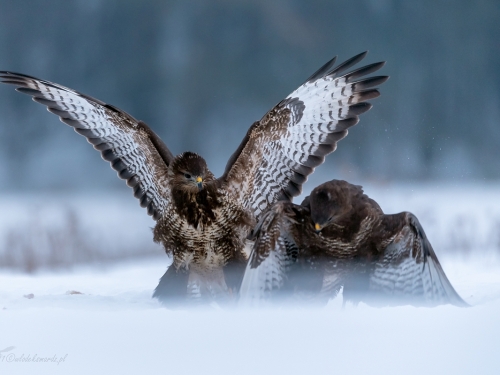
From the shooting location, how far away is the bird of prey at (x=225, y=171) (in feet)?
10.9

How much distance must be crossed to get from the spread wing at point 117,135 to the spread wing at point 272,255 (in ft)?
2.24

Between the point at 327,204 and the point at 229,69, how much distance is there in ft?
12.1

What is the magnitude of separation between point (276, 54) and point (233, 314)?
165 inches

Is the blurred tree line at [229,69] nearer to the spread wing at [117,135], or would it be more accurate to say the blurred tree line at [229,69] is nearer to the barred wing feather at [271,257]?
the spread wing at [117,135]

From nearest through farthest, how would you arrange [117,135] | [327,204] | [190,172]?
1. [327,204]
2. [190,172]
3. [117,135]

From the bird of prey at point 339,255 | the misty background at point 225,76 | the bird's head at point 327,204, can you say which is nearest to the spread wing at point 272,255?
the bird of prey at point 339,255

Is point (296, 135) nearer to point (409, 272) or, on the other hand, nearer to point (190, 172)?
point (190, 172)

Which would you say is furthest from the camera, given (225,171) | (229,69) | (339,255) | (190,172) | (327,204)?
(229,69)

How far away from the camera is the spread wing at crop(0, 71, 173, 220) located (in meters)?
3.60

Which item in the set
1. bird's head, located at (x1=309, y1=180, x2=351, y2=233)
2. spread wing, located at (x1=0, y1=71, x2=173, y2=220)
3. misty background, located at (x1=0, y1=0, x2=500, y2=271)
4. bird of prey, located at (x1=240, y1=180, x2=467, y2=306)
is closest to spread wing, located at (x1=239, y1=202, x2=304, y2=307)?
bird of prey, located at (x1=240, y1=180, x2=467, y2=306)

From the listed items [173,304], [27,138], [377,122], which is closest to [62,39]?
[27,138]

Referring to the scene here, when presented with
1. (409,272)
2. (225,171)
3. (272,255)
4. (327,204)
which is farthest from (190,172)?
(409,272)

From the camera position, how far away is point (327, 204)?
2938mm

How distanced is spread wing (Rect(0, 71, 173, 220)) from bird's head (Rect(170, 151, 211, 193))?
0.80 ft
